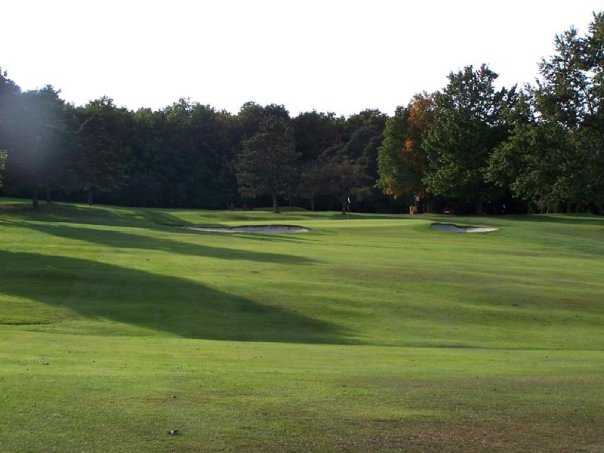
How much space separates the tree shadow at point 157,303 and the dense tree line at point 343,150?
119ft

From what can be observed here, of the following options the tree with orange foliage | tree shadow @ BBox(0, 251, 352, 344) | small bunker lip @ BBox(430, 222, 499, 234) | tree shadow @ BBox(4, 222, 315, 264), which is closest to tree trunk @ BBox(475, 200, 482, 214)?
the tree with orange foliage

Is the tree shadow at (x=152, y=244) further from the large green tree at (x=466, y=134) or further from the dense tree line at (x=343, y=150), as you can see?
the large green tree at (x=466, y=134)

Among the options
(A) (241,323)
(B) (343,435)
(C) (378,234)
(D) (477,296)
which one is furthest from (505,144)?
(B) (343,435)

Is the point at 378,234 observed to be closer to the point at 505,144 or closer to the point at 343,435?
the point at 505,144

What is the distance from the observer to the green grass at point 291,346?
9.26 m

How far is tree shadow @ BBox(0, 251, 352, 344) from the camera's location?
21.8 m

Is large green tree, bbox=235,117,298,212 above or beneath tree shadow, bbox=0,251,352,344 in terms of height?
above

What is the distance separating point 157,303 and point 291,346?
7.32m

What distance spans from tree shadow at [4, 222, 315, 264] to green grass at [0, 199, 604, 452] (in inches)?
6.6

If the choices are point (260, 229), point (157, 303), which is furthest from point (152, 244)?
point (260, 229)

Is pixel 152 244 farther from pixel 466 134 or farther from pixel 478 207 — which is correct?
pixel 478 207

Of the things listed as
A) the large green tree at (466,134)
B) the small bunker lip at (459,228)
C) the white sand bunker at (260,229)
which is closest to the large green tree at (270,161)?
the large green tree at (466,134)

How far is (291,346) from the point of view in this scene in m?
19.0

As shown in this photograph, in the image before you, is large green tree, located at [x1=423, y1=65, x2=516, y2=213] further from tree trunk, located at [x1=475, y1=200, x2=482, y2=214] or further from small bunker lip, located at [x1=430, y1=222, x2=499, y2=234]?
small bunker lip, located at [x1=430, y1=222, x2=499, y2=234]
